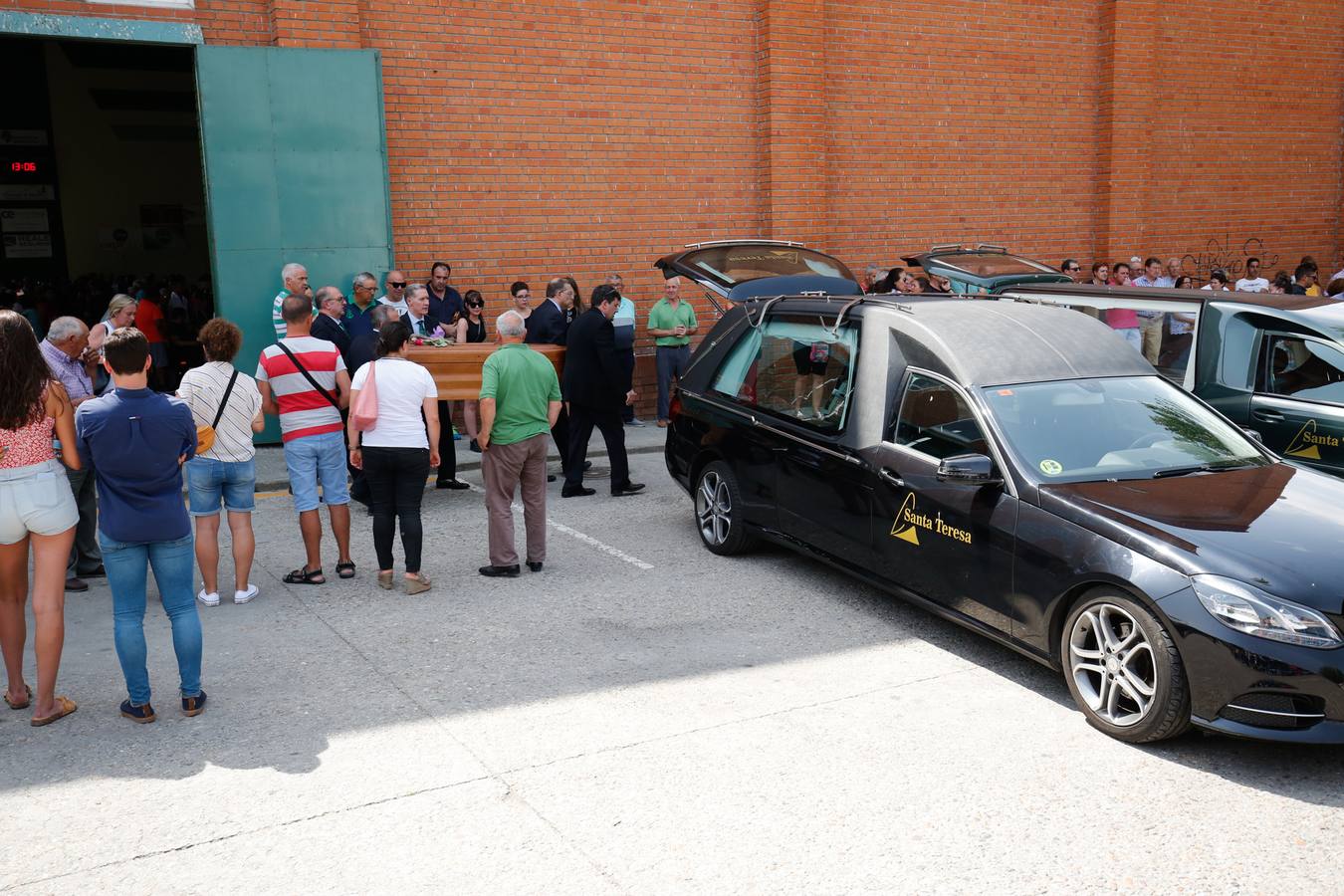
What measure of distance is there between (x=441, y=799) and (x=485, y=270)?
978 centimetres

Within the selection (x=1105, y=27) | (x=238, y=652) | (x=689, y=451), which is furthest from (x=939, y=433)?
Answer: (x=1105, y=27)

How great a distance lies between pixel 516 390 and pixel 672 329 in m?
6.44

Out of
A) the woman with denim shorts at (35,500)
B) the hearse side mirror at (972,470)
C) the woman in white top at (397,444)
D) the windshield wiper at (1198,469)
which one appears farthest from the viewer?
the woman in white top at (397,444)

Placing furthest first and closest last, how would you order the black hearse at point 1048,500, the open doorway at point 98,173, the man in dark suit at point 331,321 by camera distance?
the open doorway at point 98,173, the man in dark suit at point 331,321, the black hearse at point 1048,500

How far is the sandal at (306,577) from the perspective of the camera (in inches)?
299

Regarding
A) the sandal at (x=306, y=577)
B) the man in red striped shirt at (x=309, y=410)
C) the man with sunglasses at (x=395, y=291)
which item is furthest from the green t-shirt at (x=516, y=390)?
the man with sunglasses at (x=395, y=291)

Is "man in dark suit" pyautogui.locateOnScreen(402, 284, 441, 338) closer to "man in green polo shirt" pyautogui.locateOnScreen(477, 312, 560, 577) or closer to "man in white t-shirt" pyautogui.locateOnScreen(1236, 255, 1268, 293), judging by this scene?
"man in green polo shirt" pyautogui.locateOnScreen(477, 312, 560, 577)

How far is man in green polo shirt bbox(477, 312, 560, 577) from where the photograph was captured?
295 inches

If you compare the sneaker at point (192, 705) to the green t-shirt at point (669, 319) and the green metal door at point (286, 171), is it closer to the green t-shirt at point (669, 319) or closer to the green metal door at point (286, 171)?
the green metal door at point (286, 171)

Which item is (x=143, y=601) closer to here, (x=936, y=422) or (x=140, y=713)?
(x=140, y=713)

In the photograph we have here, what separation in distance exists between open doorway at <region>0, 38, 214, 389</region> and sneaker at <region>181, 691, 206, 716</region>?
14831mm

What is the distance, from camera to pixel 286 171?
11.9 metres

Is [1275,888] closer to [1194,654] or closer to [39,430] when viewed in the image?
[1194,654]

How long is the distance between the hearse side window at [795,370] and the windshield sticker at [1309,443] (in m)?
3.22
